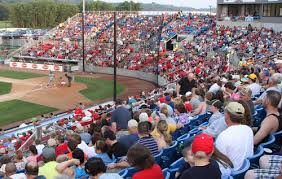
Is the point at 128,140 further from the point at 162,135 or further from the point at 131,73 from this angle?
the point at 131,73

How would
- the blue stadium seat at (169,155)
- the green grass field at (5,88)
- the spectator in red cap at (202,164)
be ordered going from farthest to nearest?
the green grass field at (5,88)
the blue stadium seat at (169,155)
the spectator in red cap at (202,164)

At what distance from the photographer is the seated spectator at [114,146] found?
26.3ft

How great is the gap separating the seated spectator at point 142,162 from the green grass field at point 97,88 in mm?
25107

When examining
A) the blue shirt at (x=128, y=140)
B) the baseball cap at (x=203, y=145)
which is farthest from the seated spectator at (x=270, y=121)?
the blue shirt at (x=128, y=140)

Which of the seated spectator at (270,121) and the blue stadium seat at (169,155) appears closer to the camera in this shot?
the seated spectator at (270,121)

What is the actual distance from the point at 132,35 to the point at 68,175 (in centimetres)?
4350

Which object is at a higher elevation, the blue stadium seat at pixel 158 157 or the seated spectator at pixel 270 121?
the seated spectator at pixel 270 121

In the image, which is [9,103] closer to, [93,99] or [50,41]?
[93,99]

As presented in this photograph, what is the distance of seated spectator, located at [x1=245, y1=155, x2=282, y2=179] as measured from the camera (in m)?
5.43

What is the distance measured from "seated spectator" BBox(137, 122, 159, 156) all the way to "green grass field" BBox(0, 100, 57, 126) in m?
17.5

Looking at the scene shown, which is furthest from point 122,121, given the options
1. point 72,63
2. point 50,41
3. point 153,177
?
point 50,41

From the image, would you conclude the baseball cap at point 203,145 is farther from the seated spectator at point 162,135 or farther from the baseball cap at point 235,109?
the seated spectator at point 162,135

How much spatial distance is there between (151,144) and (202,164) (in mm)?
2840

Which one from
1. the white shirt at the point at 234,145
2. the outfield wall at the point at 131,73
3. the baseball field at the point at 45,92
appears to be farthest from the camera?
the outfield wall at the point at 131,73
